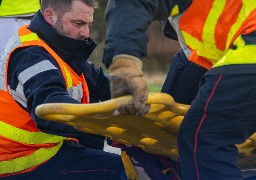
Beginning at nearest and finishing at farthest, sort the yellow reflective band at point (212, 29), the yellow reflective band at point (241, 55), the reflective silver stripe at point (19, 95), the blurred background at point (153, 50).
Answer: the yellow reflective band at point (241, 55) < the yellow reflective band at point (212, 29) < the reflective silver stripe at point (19, 95) < the blurred background at point (153, 50)

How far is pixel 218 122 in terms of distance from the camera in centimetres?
296

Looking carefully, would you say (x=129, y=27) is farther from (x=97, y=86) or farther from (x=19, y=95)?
(x=97, y=86)

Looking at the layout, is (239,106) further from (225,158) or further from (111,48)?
(111,48)

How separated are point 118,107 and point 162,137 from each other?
590 millimetres

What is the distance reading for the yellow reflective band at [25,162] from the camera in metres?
4.25

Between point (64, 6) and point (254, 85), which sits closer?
point (254, 85)

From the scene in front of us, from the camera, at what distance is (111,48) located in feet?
9.57

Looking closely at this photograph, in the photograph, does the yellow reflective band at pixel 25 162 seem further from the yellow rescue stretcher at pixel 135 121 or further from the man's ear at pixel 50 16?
the yellow rescue stretcher at pixel 135 121

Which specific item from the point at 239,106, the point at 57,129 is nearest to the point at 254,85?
the point at 239,106

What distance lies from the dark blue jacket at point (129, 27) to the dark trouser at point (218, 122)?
0.96ft

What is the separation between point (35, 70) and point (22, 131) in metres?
0.50

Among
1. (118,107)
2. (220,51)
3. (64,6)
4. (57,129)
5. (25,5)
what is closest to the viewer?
(118,107)

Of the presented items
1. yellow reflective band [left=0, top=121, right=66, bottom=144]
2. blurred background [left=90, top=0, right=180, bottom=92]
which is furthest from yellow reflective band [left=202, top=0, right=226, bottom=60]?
blurred background [left=90, top=0, right=180, bottom=92]

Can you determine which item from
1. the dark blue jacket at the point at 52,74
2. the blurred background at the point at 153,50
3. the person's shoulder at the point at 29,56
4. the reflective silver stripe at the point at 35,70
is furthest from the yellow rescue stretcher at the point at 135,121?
the blurred background at the point at 153,50
